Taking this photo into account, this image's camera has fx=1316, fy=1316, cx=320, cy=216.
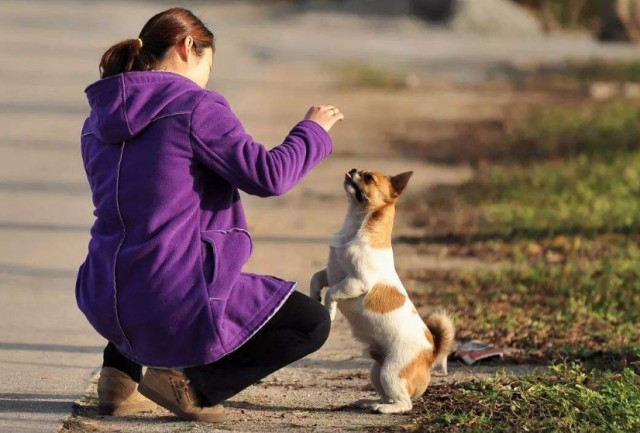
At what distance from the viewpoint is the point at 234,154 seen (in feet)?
14.9

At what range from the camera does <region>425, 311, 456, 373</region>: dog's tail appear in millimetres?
5062

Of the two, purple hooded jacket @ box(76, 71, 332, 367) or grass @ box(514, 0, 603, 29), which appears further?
grass @ box(514, 0, 603, 29)

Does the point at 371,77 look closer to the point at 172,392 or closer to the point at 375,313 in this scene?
the point at 375,313

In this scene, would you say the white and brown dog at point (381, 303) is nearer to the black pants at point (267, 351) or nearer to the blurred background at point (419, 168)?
the black pants at point (267, 351)

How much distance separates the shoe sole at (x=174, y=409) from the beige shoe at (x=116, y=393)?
14 centimetres

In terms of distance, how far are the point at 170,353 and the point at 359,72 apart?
1566 centimetres

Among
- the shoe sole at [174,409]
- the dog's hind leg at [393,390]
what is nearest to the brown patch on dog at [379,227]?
the dog's hind leg at [393,390]

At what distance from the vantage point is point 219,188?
472 centimetres

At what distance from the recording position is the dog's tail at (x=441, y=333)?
199 inches

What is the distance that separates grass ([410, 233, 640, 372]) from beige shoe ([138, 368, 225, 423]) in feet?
6.07

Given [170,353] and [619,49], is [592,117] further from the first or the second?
[170,353]

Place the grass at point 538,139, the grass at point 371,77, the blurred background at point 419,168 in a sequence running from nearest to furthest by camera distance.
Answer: the blurred background at point 419,168 → the grass at point 538,139 → the grass at point 371,77

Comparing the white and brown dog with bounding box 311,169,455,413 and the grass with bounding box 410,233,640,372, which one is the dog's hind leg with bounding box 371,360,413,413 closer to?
the white and brown dog with bounding box 311,169,455,413

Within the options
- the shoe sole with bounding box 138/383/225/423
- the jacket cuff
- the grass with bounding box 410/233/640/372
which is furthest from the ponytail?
the grass with bounding box 410/233/640/372
